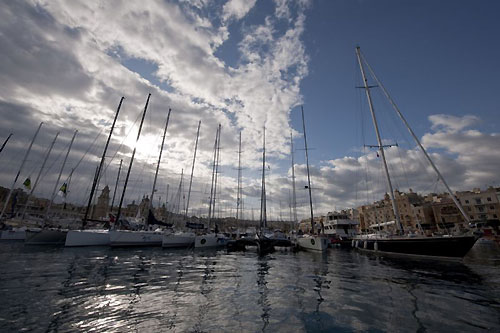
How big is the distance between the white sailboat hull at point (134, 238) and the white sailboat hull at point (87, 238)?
2.86 m

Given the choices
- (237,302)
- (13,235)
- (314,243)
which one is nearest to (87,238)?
(13,235)

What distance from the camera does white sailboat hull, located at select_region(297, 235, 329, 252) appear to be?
1145 inches

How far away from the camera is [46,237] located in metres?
31.5

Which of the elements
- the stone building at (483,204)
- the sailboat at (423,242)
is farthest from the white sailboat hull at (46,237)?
A: the stone building at (483,204)

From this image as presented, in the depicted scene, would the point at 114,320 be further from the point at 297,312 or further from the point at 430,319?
the point at 430,319

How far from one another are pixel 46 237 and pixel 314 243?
125 ft

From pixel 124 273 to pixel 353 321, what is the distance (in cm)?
1244

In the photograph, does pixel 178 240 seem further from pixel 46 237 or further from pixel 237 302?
pixel 237 302

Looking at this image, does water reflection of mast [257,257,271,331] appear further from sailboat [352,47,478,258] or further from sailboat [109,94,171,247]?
sailboat [109,94,171,247]

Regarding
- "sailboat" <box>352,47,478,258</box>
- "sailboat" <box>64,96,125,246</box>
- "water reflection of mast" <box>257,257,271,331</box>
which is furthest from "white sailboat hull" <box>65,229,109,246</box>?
"sailboat" <box>352,47,478,258</box>

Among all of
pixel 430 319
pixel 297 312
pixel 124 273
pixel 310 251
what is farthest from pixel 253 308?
pixel 310 251

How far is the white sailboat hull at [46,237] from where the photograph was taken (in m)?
30.4

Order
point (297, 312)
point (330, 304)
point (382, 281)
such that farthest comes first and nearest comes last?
point (382, 281) < point (330, 304) < point (297, 312)

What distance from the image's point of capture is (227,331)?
18.8ft
